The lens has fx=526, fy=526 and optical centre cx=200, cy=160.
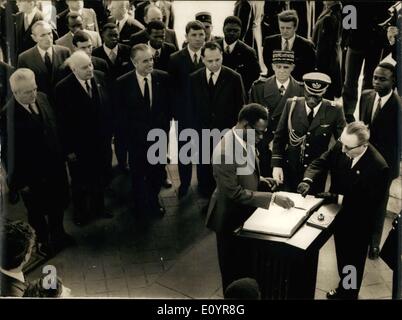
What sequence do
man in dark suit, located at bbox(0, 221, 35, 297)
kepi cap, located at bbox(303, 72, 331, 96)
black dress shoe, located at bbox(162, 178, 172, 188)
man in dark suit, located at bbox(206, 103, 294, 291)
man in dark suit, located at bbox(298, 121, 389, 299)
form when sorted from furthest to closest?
black dress shoe, located at bbox(162, 178, 172, 188)
kepi cap, located at bbox(303, 72, 331, 96)
man in dark suit, located at bbox(298, 121, 389, 299)
man in dark suit, located at bbox(206, 103, 294, 291)
man in dark suit, located at bbox(0, 221, 35, 297)

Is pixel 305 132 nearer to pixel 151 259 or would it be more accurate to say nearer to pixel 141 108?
pixel 141 108

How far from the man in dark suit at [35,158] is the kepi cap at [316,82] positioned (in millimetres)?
2182

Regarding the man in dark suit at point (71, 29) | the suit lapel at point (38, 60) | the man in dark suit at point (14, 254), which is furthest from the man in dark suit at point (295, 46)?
the man in dark suit at point (14, 254)

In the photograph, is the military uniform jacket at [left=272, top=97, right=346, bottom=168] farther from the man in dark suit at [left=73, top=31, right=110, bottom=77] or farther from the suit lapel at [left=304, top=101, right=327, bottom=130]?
the man in dark suit at [left=73, top=31, right=110, bottom=77]

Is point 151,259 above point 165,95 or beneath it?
beneath

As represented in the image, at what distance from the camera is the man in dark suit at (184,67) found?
14.9 ft

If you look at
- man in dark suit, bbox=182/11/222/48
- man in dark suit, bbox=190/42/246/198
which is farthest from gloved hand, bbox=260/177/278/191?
man in dark suit, bbox=182/11/222/48

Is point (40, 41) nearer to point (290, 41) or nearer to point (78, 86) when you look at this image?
point (78, 86)

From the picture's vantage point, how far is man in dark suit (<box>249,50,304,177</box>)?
450 centimetres

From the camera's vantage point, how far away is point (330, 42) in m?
4.57

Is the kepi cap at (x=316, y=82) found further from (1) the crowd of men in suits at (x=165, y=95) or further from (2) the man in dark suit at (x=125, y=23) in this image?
(2) the man in dark suit at (x=125, y=23)

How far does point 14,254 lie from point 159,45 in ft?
6.91

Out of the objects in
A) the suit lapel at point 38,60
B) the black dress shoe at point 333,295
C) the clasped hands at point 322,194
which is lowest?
the black dress shoe at point 333,295

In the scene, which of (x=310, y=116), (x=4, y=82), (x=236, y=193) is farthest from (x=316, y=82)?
(x=4, y=82)
